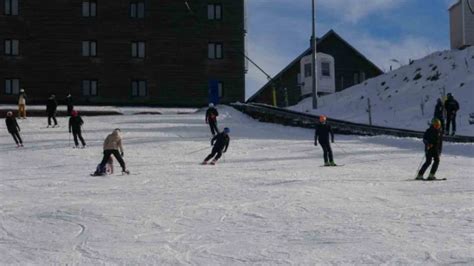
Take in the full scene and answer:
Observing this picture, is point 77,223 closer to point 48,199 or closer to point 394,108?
point 48,199

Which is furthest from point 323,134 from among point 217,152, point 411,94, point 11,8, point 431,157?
point 11,8

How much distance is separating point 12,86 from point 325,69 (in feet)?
66.9

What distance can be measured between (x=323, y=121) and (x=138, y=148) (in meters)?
7.22

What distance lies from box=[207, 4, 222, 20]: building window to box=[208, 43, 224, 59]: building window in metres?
1.78

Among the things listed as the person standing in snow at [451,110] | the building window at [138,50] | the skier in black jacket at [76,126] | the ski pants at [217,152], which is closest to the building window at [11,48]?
the building window at [138,50]

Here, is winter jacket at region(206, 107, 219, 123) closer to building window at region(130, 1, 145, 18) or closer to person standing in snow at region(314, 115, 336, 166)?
person standing in snow at region(314, 115, 336, 166)

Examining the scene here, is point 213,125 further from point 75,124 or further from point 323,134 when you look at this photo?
point 323,134

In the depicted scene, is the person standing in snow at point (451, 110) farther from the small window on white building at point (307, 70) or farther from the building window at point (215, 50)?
the small window on white building at point (307, 70)

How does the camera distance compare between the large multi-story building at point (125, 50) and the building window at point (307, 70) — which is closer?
the large multi-story building at point (125, 50)

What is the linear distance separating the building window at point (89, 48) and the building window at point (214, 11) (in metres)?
7.40

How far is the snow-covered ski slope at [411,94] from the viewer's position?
114ft

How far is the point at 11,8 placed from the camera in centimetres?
4656

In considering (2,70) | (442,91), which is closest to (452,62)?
(442,91)

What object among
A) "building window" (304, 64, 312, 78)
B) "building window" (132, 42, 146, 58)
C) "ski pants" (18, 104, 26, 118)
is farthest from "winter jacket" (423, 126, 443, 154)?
"building window" (304, 64, 312, 78)
